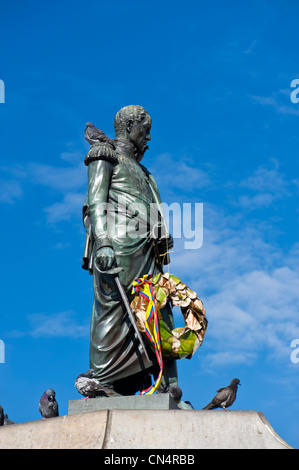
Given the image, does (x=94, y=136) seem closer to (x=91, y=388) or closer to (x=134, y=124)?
(x=134, y=124)

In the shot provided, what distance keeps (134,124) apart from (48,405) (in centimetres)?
436

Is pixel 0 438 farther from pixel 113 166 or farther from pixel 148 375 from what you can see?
pixel 113 166

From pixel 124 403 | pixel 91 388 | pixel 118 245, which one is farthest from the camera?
pixel 118 245

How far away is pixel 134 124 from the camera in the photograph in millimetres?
11742

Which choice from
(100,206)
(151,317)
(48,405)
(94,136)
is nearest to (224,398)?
(151,317)

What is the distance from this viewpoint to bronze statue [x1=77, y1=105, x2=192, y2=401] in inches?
409

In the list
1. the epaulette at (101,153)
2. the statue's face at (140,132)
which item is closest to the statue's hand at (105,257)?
the epaulette at (101,153)

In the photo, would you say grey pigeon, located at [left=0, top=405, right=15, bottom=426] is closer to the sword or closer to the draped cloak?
the draped cloak

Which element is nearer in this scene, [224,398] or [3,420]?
[224,398]

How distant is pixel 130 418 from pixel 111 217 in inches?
123

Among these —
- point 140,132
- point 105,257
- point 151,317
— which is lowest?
point 151,317

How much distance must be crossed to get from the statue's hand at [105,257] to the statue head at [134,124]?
207cm

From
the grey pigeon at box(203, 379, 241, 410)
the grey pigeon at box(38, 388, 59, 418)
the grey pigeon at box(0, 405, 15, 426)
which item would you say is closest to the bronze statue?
the grey pigeon at box(203, 379, 241, 410)
